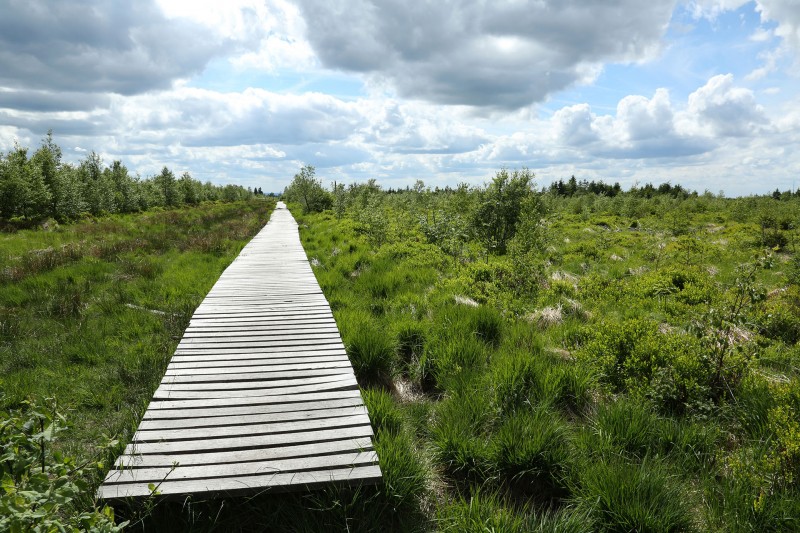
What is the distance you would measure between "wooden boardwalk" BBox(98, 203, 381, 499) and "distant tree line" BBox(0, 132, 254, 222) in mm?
23967

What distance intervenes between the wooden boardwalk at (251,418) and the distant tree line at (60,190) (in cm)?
2397

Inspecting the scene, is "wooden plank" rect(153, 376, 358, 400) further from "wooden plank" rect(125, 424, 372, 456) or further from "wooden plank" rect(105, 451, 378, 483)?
"wooden plank" rect(105, 451, 378, 483)

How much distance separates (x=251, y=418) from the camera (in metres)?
3.64

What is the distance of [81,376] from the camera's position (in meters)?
4.96

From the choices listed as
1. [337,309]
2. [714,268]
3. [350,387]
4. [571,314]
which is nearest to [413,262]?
[337,309]

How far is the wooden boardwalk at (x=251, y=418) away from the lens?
292 cm

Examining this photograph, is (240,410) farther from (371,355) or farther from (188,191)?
(188,191)

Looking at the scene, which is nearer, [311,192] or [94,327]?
[94,327]

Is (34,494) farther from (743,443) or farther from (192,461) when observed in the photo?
(743,443)

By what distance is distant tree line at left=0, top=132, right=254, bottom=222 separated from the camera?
2209 centimetres

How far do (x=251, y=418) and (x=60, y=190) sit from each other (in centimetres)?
3097

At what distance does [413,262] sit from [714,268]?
8.67m

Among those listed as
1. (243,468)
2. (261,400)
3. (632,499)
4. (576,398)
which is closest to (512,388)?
(576,398)

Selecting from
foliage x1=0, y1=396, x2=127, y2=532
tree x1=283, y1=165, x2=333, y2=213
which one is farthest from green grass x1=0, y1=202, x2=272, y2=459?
tree x1=283, y1=165, x2=333, y2=213
